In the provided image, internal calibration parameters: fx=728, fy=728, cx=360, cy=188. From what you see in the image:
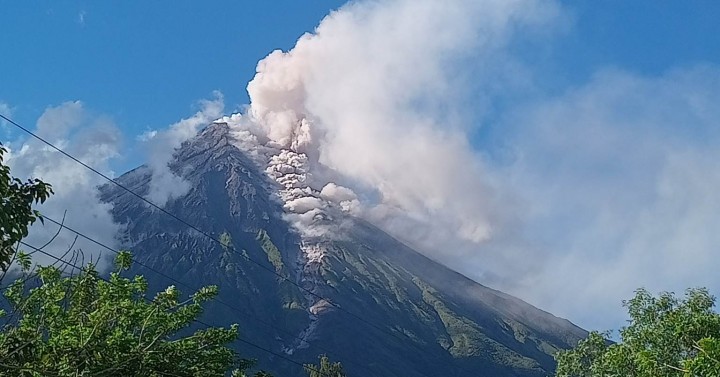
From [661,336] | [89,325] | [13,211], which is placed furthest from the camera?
[661,336]

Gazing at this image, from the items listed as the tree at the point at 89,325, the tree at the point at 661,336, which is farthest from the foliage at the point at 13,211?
the tree at the point at 661,336

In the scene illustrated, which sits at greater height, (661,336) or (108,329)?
(661,336)

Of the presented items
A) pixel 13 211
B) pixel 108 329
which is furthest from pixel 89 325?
pixel 13 211

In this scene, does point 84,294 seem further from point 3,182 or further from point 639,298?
point 639,298

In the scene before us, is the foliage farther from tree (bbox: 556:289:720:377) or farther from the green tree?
tree (bbox: 556:289:720:377)

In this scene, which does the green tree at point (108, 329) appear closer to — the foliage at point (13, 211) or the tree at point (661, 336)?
the foliage at point (13, 211)

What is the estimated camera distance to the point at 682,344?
19.3 meters

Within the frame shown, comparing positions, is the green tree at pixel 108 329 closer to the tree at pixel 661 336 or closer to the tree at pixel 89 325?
the tree at pixel 89 325

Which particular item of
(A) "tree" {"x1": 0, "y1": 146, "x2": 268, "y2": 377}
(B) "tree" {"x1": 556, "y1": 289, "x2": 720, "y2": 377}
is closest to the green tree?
(A) "tree" {"x1": 0, "y1": 146, "x2": 268, "y2": 377}

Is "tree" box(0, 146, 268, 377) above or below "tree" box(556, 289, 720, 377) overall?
below

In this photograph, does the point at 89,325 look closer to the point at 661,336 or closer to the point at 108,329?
the point at 108,329

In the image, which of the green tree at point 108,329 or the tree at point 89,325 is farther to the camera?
the green tree at point 108,329

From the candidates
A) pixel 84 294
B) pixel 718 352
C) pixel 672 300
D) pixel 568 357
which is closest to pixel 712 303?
pixel 672 300

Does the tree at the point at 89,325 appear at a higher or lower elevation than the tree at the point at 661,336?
lower
